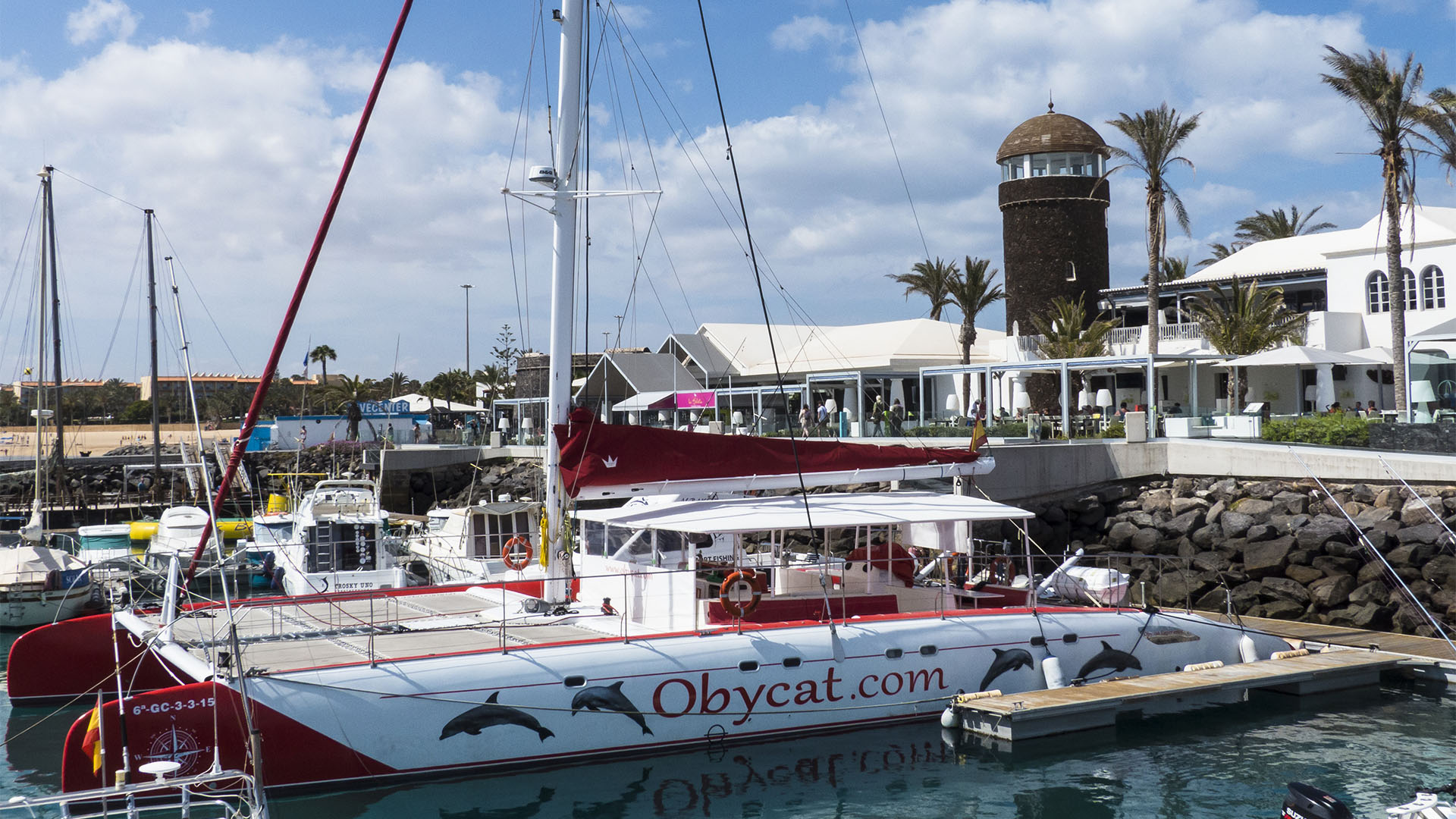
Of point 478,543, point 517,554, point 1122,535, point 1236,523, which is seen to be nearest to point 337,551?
point 478,543

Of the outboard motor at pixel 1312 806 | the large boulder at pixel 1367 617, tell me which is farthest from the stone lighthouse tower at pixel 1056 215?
the outboard motor at pixel 1312 806

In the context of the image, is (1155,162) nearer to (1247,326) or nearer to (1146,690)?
(1247,326)

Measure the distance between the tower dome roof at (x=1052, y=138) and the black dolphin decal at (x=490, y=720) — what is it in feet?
120

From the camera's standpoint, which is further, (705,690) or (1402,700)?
(1402,700)

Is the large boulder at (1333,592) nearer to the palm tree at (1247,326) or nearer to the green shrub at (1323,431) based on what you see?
the green shrub at (1323,431)

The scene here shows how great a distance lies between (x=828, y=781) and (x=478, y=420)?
143 ft

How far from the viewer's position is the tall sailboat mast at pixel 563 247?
13.2 metres

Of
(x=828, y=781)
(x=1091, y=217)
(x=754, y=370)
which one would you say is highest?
(x=1091, y=217)

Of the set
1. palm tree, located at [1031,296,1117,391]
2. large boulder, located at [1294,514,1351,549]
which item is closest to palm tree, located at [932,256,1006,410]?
palm tree, located at [1031,296,1117,391]

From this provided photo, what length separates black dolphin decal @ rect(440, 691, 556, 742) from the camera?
35.3 ft

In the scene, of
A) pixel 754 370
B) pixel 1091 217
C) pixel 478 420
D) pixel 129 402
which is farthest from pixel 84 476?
pixel 129 402

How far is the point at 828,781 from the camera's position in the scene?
11594 mm

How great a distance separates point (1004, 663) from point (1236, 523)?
1134 centimetres

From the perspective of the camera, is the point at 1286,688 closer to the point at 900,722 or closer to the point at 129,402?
the point at 900,722
